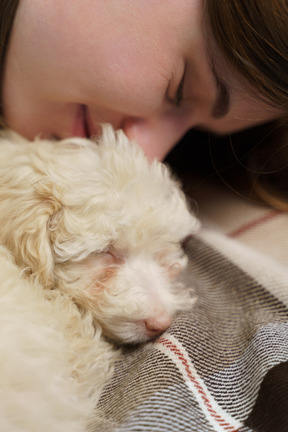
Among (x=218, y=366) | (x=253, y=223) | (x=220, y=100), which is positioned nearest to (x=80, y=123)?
(x=220, y=100)

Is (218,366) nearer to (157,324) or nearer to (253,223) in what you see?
(157,324)

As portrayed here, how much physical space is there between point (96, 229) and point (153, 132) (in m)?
0.55

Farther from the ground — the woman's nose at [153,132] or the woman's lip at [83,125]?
the woman's nose at [153,132]

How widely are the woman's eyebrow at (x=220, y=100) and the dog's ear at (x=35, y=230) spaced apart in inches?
26.8

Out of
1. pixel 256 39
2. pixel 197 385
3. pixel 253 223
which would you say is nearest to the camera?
pixel 197 385

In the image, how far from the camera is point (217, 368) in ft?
3.32

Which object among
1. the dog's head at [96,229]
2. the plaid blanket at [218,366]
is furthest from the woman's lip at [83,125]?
the plaid blanket at [218,366]

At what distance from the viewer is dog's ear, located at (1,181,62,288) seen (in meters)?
1.18

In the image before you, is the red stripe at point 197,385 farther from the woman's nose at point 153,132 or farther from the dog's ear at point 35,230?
the woman's nose at point 153,132

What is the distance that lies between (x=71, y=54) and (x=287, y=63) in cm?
68

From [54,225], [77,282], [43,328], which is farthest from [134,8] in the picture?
[43,328]

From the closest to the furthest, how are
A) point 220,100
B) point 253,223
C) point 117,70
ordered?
point 117,70 → point 220,100 → point 253,223

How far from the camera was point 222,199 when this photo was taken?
83.2 inches

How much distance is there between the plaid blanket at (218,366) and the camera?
2.77 ft
